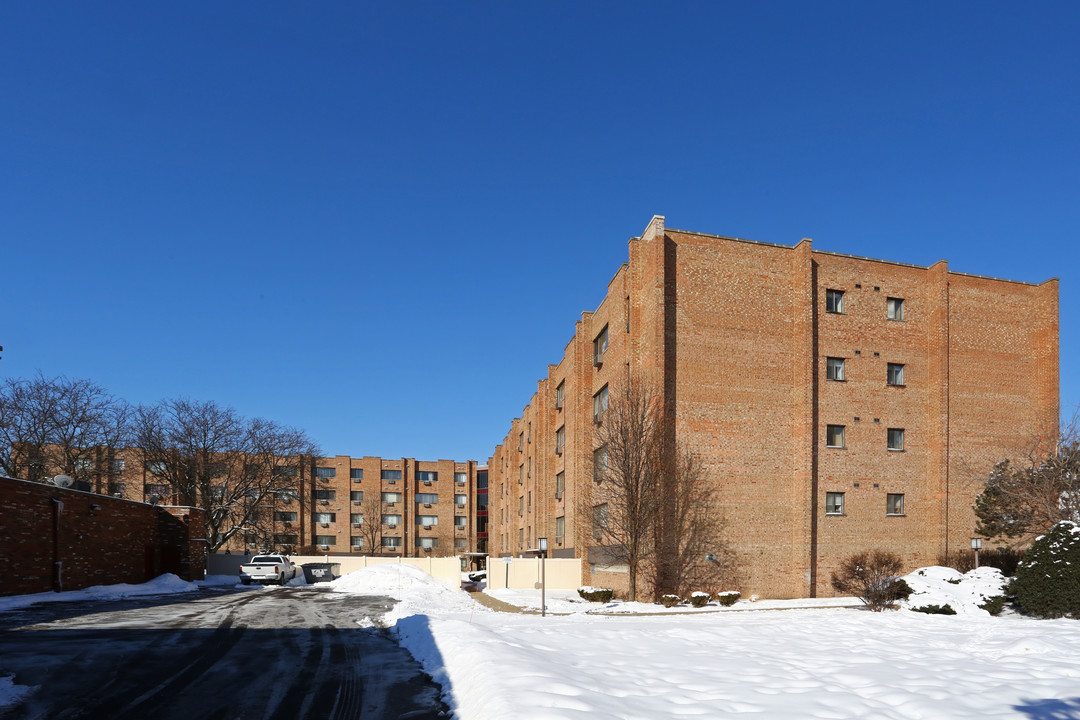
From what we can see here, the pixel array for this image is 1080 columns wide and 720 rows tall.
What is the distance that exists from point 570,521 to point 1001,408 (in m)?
23.2

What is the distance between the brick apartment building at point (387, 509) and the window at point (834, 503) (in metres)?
56.3

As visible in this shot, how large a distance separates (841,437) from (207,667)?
28.1 m

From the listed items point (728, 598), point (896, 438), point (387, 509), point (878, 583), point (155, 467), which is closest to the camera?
point (878, 583)

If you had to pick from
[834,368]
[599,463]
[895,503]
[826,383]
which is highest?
[834,368]

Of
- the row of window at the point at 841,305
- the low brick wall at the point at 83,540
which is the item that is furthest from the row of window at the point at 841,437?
the low brick wall at the point at 83,540

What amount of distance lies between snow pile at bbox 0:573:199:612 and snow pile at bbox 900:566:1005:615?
2884cm

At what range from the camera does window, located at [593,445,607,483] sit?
34.5m

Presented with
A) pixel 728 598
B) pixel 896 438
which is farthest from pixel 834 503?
pixel 728 598

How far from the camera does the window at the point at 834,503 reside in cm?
3206

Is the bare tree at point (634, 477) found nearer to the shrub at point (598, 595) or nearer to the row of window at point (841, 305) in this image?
the shrub at point (598, 595)

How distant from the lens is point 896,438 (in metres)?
33.8

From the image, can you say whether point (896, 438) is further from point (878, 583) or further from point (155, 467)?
point (155, 467)

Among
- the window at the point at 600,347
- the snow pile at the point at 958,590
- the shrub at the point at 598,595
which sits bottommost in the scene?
the shrub at the point at 598,595

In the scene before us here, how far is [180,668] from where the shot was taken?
12.8 m
